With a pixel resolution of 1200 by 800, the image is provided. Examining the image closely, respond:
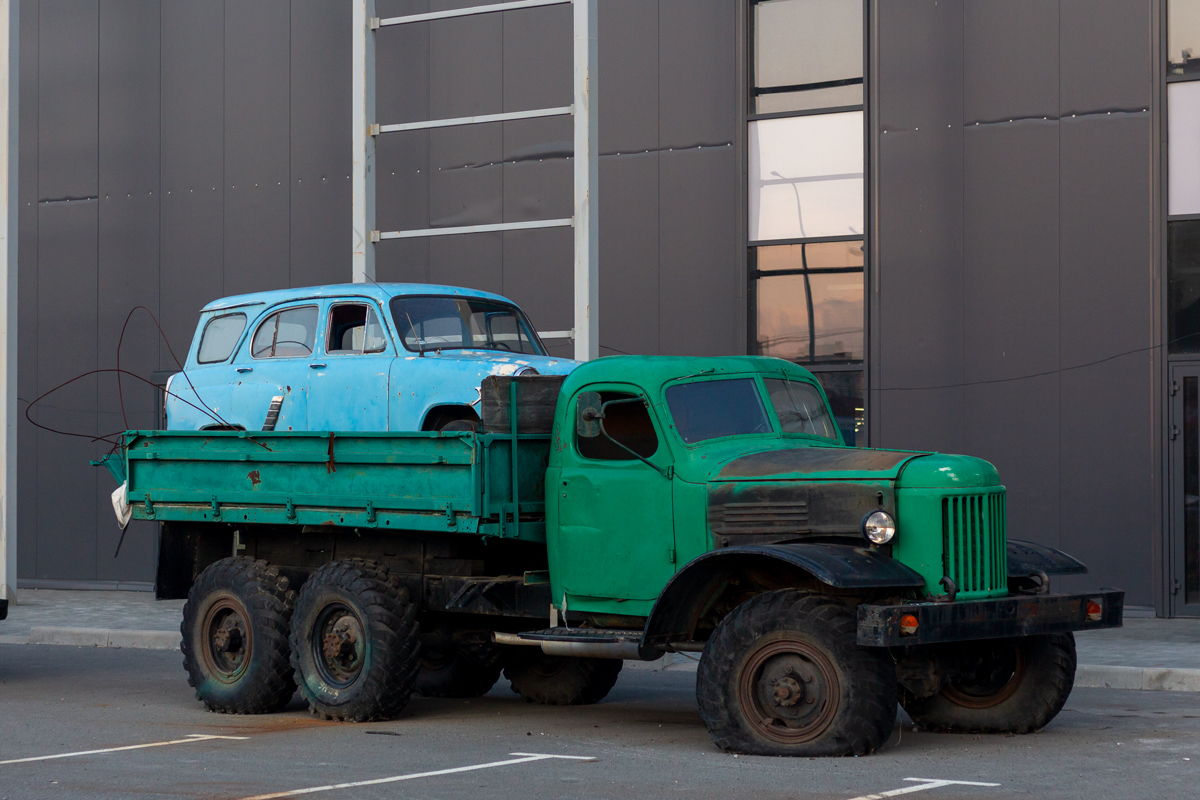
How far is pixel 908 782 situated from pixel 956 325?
9.41m

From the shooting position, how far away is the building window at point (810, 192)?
1666cm

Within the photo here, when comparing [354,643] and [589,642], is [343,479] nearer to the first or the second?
[354,643]

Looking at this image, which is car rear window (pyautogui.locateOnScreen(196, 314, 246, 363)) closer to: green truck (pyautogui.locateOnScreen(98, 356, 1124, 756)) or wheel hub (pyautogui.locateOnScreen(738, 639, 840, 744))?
green truck (pyautogui.locateOnScreen(98, 356, 1124, 756))

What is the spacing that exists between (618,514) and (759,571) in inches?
39.3

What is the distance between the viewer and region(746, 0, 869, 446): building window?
1666cm

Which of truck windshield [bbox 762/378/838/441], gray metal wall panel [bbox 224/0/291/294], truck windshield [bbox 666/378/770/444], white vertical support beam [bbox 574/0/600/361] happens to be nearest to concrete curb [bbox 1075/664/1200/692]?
truck windshield [bbox 762/378/838/441]

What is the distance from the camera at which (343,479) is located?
9.85 meters

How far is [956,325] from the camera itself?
16.1m

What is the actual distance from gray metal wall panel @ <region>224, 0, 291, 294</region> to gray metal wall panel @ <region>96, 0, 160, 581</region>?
3.93 ft

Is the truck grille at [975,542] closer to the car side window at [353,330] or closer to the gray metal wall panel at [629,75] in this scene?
the car side window at [353,330]

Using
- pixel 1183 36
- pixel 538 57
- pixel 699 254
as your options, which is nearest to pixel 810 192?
pixel 699 254

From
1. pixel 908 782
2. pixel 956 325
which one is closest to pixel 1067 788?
pixel 908 782

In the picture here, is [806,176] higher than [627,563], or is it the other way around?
[806,176]

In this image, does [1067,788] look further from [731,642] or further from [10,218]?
[10,218]
